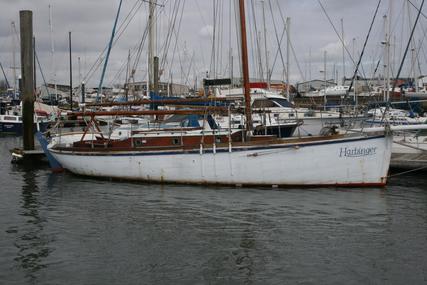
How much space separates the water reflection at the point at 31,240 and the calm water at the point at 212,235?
25 mm

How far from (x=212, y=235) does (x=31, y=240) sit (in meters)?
4.48

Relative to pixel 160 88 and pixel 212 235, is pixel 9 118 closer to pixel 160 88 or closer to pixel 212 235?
pixel 160 88

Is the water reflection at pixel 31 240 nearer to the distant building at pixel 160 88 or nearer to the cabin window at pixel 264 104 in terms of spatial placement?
the distant building at pixel 160 88

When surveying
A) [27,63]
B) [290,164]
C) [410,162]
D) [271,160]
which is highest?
[27,63]

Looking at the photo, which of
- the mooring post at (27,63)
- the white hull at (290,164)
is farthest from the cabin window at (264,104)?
the mooring post at (27,63)

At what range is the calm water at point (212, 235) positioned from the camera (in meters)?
9.77

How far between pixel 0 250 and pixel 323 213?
8895 millimetres

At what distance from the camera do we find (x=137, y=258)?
1066 centimetres

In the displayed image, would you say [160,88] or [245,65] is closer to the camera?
[245,65]

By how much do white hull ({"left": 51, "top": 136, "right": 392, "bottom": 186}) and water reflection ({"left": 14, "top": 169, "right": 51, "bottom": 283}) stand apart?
506 cm

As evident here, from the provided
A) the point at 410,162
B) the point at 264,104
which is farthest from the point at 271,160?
the point at 264,104

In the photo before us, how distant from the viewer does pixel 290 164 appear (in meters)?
18.1

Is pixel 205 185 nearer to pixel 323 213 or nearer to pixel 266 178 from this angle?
pixel 266 178

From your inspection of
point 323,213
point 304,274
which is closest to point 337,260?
point 304,274
